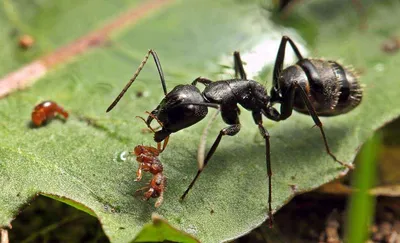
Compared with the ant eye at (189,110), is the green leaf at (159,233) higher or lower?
lower

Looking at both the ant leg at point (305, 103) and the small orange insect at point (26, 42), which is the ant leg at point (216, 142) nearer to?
the ant leg at point (305, 103)

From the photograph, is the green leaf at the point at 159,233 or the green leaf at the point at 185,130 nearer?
the green leaf at the point at 159,233

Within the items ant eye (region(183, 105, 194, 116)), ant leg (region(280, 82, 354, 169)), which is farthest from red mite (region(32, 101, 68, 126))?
ant leg (region(280, 82, 354, 169))

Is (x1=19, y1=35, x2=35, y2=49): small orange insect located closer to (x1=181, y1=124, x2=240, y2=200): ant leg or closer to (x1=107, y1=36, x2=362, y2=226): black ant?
(x1=107, y1=36, x2=362, y2=226): black ant

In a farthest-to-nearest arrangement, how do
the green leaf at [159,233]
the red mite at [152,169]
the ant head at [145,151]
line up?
1. the ant head at [145,151]
2. the red mite at [152,169]
3. the green leaf at [159,233]

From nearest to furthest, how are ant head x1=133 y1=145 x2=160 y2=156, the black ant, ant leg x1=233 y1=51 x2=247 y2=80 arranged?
ant head x1=133 y1=145 x2=160 y2=156
the black ant
ant leg x1=233 y1=51 x2=247 y2=80

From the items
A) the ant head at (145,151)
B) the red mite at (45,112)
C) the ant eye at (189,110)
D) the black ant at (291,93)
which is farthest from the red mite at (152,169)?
the red mite at (45,112)

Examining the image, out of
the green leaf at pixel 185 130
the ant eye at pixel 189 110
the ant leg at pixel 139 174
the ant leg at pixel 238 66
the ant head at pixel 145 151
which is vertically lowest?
the green leaf at pixel 185 130
